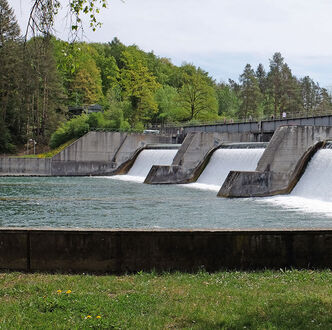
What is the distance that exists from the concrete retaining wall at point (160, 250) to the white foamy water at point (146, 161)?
1206 inches

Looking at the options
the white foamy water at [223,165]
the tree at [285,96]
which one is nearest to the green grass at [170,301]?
the white foamy water at [223,165]

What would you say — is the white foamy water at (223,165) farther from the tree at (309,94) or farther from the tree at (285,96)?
the tree at (309,94)

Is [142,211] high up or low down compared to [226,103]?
down

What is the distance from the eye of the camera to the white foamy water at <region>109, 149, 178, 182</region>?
39.3 m

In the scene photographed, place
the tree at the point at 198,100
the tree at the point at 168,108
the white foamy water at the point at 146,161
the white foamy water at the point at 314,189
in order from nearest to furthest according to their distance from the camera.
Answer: the white foamy water at the point at 314,189 → the white foamy water at the point at 146,161 → the tree at the point at 198,100 → the tree at the point at 168,108

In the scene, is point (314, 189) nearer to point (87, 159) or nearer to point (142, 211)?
point (142, 211)

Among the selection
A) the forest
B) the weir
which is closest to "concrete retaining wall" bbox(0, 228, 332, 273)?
A: the weir

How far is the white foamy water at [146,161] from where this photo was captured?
39.3m

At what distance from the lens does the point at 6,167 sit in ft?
138

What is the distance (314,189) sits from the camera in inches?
950

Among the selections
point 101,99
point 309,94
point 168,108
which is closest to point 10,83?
point 168,108

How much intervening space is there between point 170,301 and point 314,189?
20024 mm

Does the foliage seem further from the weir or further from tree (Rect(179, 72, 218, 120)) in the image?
the weir

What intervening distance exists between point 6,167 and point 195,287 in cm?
3859
